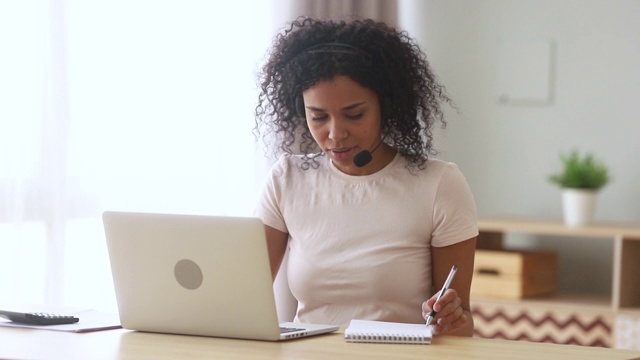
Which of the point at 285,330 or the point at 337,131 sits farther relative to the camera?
the point at 337,131

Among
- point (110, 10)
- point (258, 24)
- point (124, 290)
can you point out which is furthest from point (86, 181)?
point (124, 290)

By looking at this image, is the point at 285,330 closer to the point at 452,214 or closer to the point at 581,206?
the point at 452,214

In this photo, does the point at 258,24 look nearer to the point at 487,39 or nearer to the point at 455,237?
the point at 487,39

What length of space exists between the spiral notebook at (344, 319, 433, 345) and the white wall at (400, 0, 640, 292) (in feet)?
6.92

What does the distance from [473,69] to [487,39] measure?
126 millimetres

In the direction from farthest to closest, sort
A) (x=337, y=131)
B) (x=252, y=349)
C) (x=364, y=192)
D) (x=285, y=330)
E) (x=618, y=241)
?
1. (x=618, y=241)
2. (x=364, y=192)
3. (x=337, y=131)
4. (x=285, y=330)
5. (x=252, y=349)

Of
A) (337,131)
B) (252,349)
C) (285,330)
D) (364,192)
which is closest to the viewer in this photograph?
(252,349)

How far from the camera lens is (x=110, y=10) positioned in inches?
119

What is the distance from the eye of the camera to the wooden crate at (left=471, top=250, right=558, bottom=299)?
365cm

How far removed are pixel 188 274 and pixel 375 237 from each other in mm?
502

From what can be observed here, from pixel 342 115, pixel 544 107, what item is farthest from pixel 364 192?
pixel 544 107

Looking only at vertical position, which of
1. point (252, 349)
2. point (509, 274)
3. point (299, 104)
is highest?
point (299, 104)

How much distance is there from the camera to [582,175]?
371 centimetres

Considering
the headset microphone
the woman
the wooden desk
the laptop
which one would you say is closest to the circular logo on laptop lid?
the laptop
